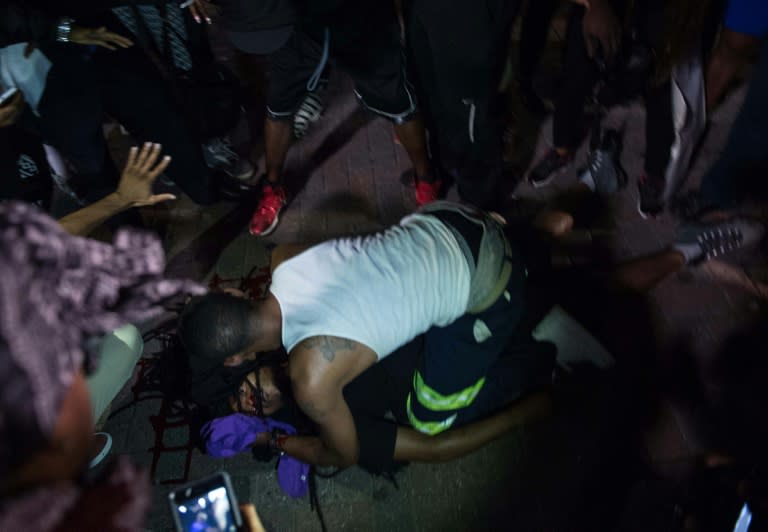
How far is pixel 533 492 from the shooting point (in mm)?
2293

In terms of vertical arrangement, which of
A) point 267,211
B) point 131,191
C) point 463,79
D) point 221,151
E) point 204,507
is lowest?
point 267,211

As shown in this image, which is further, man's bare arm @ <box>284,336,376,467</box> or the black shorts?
the black shorts

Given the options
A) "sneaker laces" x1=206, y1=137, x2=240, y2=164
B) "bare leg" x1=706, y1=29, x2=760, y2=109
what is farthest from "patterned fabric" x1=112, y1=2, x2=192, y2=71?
"bare leg" x1=706, y1=29, x2=760, y2=109

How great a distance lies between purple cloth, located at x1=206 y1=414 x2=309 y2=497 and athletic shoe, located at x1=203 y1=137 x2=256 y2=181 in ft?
5.63

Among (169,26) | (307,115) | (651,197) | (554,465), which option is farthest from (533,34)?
(554,465)

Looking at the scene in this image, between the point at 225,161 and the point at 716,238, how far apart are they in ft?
9.24

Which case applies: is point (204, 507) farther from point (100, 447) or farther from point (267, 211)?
point (267, 211)

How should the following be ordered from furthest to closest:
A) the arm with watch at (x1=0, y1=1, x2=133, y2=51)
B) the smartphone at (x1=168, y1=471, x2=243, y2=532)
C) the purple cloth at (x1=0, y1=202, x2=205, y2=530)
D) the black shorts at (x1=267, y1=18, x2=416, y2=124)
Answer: the black shorts at (x1=267, y1=18, x2=416, y2=124)
the arm with watch at (x1=0, y1=1, x2=133, y2=51)
the smartphone at (x1=168, y1=471, x2=243, y2=532)
the purple cloth at (x1=0, y1=202, x2=205, y2=530)

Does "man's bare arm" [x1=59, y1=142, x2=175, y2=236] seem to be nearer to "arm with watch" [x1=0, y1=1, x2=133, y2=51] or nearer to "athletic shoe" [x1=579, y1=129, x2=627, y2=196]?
"arm with watch" [x1=0, y1=1, x2=133, y2=51]

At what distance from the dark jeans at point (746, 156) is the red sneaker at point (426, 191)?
1.50 meters

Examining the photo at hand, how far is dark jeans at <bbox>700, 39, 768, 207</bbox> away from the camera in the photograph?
8.85ft

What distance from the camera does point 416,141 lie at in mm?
3127

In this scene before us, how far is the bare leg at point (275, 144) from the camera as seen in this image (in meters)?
3.17

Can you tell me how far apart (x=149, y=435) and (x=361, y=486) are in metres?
1.00
